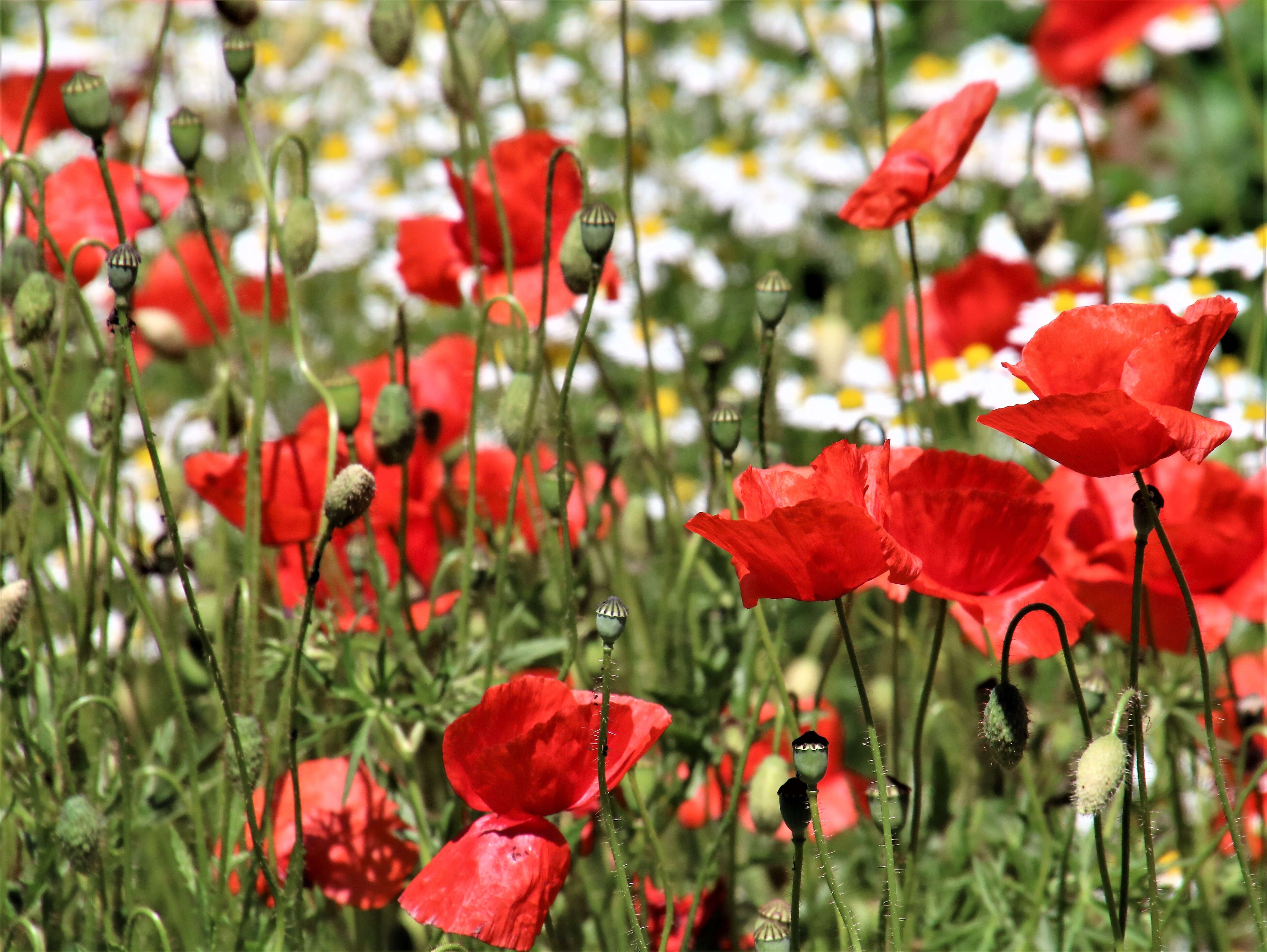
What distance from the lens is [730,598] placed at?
1.21m

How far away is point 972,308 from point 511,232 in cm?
58

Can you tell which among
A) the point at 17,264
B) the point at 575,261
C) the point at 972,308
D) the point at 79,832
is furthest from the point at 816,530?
the point at 972,308

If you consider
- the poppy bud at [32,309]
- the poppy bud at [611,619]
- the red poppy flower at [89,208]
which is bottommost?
the poppy bud at [611,619]

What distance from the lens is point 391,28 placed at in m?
1.21

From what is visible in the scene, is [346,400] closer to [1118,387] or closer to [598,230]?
[598,230]

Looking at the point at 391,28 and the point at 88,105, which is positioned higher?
the point at 391,28

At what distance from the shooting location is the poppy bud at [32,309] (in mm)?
965

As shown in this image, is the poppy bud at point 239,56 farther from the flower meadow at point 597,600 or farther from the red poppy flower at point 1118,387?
the red poppy flower at point 1118,387

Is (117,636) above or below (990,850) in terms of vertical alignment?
above


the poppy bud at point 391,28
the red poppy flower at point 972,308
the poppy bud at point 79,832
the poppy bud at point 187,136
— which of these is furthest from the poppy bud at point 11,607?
the red poppy flower at point 972,308

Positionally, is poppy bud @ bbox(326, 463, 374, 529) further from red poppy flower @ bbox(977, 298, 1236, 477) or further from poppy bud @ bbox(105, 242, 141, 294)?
red poppy flower @ bbox(977, 298, 1236, 477)

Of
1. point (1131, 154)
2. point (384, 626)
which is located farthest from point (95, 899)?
point (1131, 154)

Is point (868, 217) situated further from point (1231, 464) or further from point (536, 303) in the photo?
point (1231, 464)

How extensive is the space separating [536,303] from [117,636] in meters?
0.70
